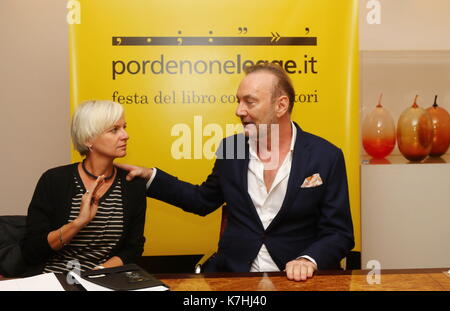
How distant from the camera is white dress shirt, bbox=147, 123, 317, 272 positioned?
2215 mm

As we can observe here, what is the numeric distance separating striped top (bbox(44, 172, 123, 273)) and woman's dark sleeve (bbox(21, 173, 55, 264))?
65 millimetres

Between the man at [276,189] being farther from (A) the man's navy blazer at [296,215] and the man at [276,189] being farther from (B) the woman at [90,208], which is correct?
(B) the woman at [90,208]

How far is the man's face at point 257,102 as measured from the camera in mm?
2320

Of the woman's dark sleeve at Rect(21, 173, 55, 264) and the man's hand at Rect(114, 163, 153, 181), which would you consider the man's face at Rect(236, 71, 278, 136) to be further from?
the woman's dark sleeve at Rect(21, 173, 55, 264)

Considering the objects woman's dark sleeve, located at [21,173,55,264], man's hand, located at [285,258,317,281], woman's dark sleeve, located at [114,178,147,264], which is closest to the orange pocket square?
man's hand, located at [285,258,317,281]

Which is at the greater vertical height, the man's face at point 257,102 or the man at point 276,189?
the man's face at point 257,102

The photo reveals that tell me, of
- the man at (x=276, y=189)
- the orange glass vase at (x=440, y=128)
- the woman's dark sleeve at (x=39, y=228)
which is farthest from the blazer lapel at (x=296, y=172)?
the orange glass vase at (x=440, y=128)

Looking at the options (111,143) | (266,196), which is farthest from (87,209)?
(266,196)

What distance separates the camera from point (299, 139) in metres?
2.31

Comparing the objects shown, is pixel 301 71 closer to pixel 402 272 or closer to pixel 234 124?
pixel 234 124

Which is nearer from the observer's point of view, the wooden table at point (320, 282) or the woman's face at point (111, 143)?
the wooden table at point (320, 282)

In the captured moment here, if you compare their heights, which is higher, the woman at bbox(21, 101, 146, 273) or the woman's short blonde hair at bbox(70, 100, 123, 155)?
the woman's short blonde hair at bbox(70, 100, 123, 155)

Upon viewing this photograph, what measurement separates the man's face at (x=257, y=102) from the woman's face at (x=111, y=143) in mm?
565

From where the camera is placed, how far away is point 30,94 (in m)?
3.81
